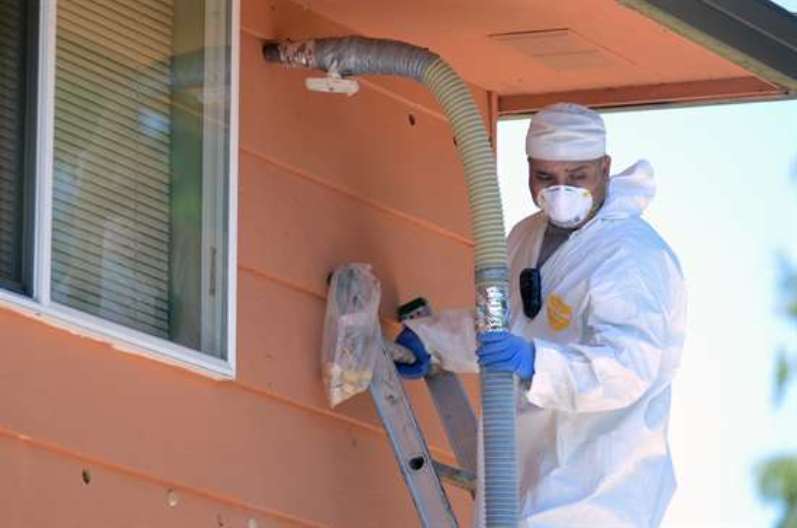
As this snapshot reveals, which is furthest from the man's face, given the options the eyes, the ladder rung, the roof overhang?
the ladder rung

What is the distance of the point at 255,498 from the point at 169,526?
0.33m

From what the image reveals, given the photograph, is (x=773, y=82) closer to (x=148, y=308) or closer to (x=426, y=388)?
(x=426, y=388)

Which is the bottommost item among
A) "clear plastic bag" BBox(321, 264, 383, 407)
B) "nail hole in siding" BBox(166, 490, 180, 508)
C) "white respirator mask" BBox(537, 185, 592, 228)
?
"nail hole in siding" BBox(166, 490, 180, 508)

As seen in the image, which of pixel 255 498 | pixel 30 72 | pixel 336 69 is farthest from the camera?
pixel 336 69

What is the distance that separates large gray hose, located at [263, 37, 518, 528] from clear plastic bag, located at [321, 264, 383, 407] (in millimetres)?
352

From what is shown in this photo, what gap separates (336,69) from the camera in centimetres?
577

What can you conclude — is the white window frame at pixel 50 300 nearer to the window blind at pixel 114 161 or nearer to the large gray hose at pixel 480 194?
the window blind at pixel 114 161

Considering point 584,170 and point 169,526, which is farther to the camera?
point 584,170

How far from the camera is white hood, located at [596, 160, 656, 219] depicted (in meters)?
5.90

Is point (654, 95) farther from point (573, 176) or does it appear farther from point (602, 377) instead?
point (602, 377)

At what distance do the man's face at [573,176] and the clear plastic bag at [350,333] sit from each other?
0.46 m

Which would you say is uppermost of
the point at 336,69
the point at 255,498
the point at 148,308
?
the point at 336,69

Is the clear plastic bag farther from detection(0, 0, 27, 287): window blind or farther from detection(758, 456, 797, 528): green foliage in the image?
detection(758, 456, 797, 528): green foliage

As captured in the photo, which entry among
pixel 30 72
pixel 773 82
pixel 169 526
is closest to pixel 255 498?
pixel 169 526
